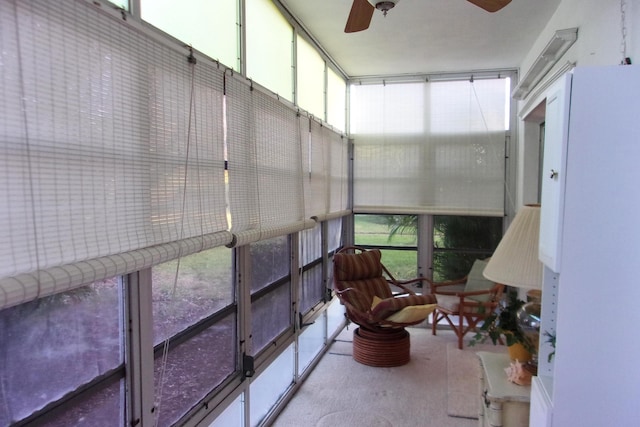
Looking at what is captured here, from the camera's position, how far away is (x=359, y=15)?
7.64 ft

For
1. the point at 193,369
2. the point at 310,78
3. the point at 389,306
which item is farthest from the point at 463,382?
the point at 310,78

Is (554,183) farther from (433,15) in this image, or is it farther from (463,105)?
(463,105)

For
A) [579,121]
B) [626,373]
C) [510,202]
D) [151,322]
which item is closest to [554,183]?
[579,121]

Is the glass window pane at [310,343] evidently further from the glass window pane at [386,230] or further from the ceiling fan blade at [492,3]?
the ceiling fan blade at [492,3]

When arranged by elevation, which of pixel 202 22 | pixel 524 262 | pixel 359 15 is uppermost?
pixel 359 15

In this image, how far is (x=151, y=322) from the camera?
1.72m

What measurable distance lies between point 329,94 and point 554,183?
3434mm

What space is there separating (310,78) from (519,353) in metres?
2.82

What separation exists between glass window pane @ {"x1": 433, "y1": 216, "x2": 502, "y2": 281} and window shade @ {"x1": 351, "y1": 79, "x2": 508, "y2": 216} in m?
0.24

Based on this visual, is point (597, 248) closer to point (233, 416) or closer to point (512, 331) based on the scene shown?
point (512, 331)

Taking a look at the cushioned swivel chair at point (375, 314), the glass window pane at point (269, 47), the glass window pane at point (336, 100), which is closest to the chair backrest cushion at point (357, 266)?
the cushioned swivel chair at point (375, 314)

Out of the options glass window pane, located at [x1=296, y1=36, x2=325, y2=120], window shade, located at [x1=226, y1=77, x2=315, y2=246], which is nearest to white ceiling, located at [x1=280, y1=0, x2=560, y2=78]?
glass window pane, located at [x1=296, y1=36, x2=325, y2=120]

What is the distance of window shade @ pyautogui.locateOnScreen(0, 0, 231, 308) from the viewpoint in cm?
108

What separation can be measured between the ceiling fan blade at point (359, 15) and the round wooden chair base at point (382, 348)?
2773mm
